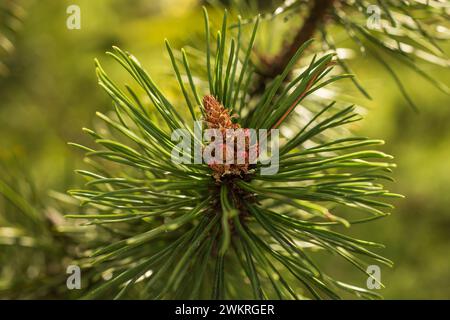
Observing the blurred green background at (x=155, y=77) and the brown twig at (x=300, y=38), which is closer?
the brown twig at (x=300, y=38)

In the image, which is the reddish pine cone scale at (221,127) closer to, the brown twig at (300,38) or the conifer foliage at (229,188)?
the conifer foliage at (229,188)

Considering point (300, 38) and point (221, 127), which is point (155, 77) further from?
point (221, 127)

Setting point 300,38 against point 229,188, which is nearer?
point 229,188

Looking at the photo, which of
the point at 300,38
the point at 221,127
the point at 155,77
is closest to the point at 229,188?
the point at 221,127

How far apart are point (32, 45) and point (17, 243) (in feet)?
2.27

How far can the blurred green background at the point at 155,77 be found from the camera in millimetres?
1141

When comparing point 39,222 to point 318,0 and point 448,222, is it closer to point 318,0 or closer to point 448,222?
point 318,0

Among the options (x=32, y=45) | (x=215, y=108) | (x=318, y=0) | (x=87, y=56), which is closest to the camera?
(x=215, y=108)

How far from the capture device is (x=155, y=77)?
1.27 m

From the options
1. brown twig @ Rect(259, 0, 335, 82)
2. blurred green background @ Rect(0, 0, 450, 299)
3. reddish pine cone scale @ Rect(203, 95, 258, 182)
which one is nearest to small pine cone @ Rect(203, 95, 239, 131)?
reddish pine cone scale @ Rect(203, 95, 258, 182)

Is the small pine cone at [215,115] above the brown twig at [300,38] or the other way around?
the other way around

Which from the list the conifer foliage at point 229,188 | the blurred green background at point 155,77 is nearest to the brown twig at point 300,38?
the conifer foliage at point 229,188

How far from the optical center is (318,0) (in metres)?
0.64
